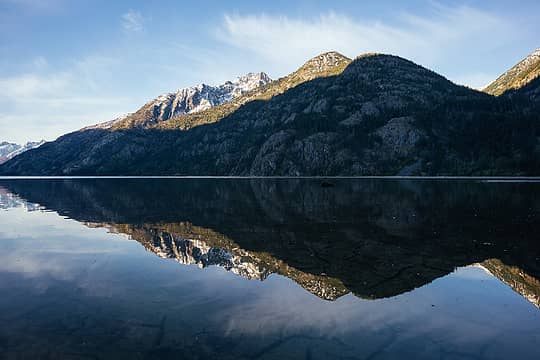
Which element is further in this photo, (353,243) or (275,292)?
(353,243)

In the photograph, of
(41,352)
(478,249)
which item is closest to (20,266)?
(41,352)

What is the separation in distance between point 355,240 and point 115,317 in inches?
879

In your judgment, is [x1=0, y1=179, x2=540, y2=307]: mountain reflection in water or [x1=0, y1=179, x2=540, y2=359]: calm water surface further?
[x1=0, y1=179, x2=540, y2=307]: mountain reflection in water

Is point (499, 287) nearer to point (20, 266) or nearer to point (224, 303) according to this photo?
point (224, 303)

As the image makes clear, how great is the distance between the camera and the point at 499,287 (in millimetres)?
20656

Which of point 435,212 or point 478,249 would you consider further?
point 435,212

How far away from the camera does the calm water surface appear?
44.3 feet

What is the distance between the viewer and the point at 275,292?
64.9 feet

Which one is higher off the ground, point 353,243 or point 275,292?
point 353,243

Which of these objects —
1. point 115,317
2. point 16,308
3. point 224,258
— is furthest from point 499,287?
point 16,308

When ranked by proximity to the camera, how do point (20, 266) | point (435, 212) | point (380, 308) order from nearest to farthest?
point (380, 308)
point (20, 266)
point (435, 212)

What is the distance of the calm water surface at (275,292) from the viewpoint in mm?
13492

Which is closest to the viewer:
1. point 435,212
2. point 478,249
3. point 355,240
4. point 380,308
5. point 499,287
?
point 380,308

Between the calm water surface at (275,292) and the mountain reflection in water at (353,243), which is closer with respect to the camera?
the calm water surface at (275,292)
